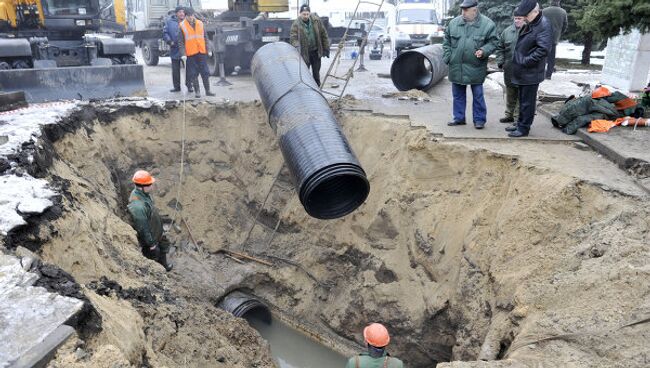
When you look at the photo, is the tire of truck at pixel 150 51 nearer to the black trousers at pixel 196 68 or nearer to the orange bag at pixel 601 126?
the black trousers at pixel 196 68

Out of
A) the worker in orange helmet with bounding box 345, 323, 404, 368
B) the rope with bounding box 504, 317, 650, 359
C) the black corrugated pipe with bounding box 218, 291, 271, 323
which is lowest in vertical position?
the black corrugated pipe with bounding box 218, 291, 271, 323

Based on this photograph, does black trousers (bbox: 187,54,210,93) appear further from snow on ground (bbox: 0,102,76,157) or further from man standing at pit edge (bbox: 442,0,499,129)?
man standing at pit edge (bbox: 442,0,499,129)

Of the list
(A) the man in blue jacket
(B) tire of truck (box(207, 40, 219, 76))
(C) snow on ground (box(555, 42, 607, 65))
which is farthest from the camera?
(C) snow on ground (box(555, 42, 607, 65))

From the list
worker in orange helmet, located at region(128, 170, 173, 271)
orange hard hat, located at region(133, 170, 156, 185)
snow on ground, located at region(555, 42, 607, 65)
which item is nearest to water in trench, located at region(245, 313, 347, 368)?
worker in orange helmet, located at region(128, 170, 173, 271)

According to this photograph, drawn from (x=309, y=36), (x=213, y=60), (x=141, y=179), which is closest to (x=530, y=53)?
(x=309, y=36)

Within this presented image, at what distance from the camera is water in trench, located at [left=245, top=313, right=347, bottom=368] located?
20.5 feet

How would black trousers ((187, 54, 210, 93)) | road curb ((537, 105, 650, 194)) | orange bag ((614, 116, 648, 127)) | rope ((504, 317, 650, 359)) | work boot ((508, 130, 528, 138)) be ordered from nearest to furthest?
rope ((504, 317, 650, 359)), road curb ((537, 105, 650, 194)), orange bag ((614, 116, 648, 127)), work boot ((508, 130, 528, 138)), black trousers ((187, 54, 210, 93))

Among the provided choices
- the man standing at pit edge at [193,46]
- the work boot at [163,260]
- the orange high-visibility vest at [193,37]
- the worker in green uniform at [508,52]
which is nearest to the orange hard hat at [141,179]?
the work boot at [163,260]

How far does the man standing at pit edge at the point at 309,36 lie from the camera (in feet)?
26.6

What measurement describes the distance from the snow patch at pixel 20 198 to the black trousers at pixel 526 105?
514cm

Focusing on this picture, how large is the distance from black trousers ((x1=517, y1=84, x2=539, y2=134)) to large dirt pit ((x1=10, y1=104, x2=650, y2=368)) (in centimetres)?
82

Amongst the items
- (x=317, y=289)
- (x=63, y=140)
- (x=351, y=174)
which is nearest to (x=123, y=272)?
(x=351, y=174)

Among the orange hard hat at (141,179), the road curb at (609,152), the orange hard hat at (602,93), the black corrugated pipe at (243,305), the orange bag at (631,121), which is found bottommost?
the black corrugated pipe at (243,305)

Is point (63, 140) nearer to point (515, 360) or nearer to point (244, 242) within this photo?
point (244, 242)
